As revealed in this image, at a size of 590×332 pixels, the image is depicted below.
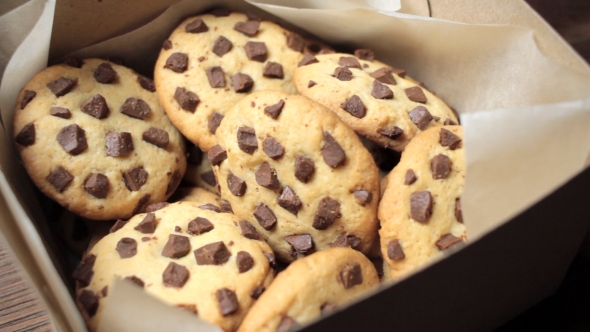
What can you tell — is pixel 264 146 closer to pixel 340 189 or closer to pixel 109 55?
pixel 340 189

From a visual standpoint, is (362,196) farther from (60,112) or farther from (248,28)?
(60,112)

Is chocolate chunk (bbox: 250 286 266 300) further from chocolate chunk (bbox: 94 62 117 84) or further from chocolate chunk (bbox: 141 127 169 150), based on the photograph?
chocolate chunk (bbox: 94 62 117 84)

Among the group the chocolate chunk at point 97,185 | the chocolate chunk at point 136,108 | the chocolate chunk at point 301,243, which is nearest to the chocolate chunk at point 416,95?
the chocolate chunk at point 301,243

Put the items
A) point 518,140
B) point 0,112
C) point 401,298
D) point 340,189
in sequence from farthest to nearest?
1. point 0,112
2. point 340,189
3. point 518,140
4. point 401,298

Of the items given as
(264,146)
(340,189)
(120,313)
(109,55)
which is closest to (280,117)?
(264,146)

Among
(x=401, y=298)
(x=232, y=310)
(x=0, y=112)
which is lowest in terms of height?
(x=232, y=310)

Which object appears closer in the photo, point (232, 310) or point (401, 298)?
point (401, 298)

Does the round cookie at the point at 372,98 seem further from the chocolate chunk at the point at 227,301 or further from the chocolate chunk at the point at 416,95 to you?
the chocolate chunk at the point at 227,301
